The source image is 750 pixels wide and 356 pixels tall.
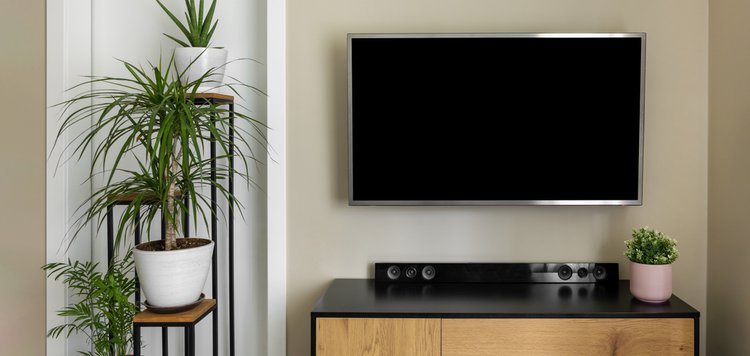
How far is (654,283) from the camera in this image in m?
1.92

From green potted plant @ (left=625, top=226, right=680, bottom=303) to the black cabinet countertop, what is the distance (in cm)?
4

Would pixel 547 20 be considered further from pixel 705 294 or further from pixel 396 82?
pixel 705 294

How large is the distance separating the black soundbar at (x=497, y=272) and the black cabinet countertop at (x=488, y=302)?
0.03 metres

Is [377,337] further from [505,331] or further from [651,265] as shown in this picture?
[651,265]

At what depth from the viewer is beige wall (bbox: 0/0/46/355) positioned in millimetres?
2088

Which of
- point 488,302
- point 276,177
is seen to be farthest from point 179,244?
point 488,302

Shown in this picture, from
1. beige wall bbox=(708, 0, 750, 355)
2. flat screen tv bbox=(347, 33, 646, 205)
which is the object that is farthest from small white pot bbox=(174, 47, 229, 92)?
beige wall bbox=(708, 0, 750, 355)

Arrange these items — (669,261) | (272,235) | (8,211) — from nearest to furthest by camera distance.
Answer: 1. (669,261)
2. (8,211)
3. (272,235)

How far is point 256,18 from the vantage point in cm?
231

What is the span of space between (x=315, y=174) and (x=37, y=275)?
1142 mm

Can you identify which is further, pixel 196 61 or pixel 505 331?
pixel 196 61

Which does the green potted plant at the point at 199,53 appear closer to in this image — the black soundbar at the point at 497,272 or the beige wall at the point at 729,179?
the black soundbar at the point at 497,272

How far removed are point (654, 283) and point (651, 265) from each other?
0.20 ft

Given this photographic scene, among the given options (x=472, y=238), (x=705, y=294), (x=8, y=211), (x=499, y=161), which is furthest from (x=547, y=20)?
(x=8, y=211)
